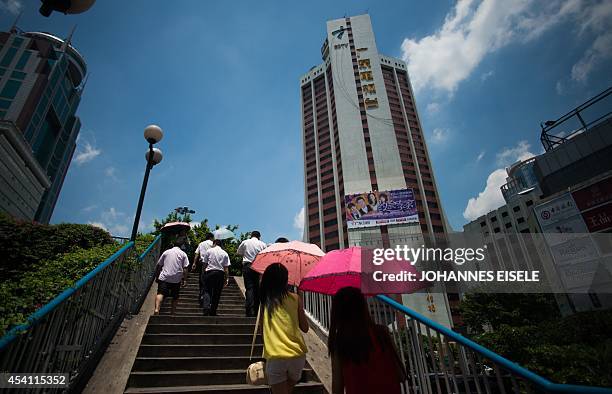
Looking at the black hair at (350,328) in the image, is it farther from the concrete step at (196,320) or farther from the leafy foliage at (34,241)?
the leafy foliage at (34,241)

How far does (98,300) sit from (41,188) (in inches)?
2307

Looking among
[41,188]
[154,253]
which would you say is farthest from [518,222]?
[41,188]

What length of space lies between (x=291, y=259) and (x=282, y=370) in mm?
2570

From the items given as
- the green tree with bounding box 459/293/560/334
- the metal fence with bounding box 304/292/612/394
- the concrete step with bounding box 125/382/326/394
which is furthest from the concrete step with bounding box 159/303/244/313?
the green tree with bounding box 459/293/560/334

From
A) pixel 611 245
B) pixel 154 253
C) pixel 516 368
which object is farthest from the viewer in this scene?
pixel 611 245

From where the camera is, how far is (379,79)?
54.6 m

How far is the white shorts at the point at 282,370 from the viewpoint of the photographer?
2244 millimetres

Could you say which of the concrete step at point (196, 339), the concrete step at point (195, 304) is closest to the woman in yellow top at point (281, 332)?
the concrete step at point (196, 339)

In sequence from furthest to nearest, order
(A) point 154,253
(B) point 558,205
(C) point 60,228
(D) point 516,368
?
(B) point 558,205 < (C) point 60,228 < (A) point 154,253 < (D) point 516,368

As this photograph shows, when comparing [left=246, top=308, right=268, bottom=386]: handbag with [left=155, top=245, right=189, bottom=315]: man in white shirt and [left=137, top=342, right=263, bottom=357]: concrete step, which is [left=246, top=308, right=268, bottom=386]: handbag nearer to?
[left=137, top=342, right=263, bottom=357]: concrete step

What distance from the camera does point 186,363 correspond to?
3.46 m

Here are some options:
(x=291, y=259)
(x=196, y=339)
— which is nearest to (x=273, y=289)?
(x=291, y=259)

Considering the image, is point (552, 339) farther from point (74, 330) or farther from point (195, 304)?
point (74, 330)

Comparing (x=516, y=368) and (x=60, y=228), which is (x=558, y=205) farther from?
(x=60, y=228)
